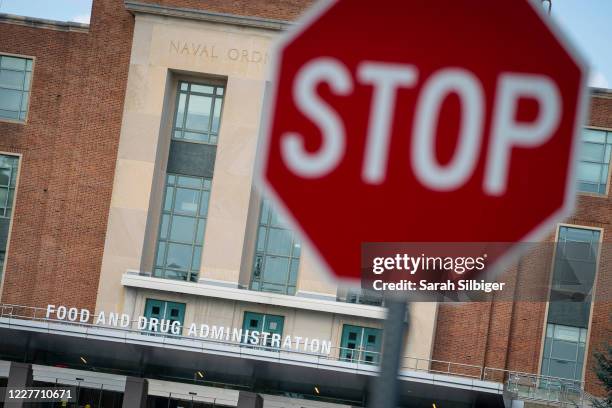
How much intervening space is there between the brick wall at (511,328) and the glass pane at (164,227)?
9747mm

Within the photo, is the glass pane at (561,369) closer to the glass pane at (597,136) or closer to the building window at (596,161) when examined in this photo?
the building window at (596,161)

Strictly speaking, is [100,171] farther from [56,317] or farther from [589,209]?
[589,209]

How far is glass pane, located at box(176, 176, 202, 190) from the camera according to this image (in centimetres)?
3588

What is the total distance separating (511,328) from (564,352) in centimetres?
192

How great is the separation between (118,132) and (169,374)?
843 centimetres

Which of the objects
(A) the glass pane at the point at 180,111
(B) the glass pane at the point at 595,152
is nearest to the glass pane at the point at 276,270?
(A) the glass pane at the point at 180,111

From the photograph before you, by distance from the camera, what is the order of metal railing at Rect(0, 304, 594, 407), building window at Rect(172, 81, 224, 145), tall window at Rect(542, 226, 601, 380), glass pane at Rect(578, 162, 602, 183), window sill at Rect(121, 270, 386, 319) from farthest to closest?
building window at Rect(172, 81, 224, 145), glass pane at Rect(578, 162, 602, 183), tall window at Rect(542, 226, 601, 380), window sill at Rect(121, 270, 386, 319), metal railing at Rect(0, 304, 594, 407)

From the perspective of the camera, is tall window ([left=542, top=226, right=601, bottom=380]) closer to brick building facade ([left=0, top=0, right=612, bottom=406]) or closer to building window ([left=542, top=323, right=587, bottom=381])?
building window ([left=542, top=323, right=587, bottom=381])

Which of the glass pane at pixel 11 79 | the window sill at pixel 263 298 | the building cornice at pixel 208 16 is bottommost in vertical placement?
the window sill at pixel 263 298

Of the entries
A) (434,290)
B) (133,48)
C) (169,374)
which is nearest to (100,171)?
(133,48)

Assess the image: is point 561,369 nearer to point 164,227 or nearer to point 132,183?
point 164,227

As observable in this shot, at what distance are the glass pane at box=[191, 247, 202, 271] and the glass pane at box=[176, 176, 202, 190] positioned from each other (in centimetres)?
212

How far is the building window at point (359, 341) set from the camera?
34844mm

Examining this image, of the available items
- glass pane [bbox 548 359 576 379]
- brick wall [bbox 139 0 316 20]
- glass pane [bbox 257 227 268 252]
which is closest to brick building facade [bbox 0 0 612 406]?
brick wall [bbox 139 0 316 20]
